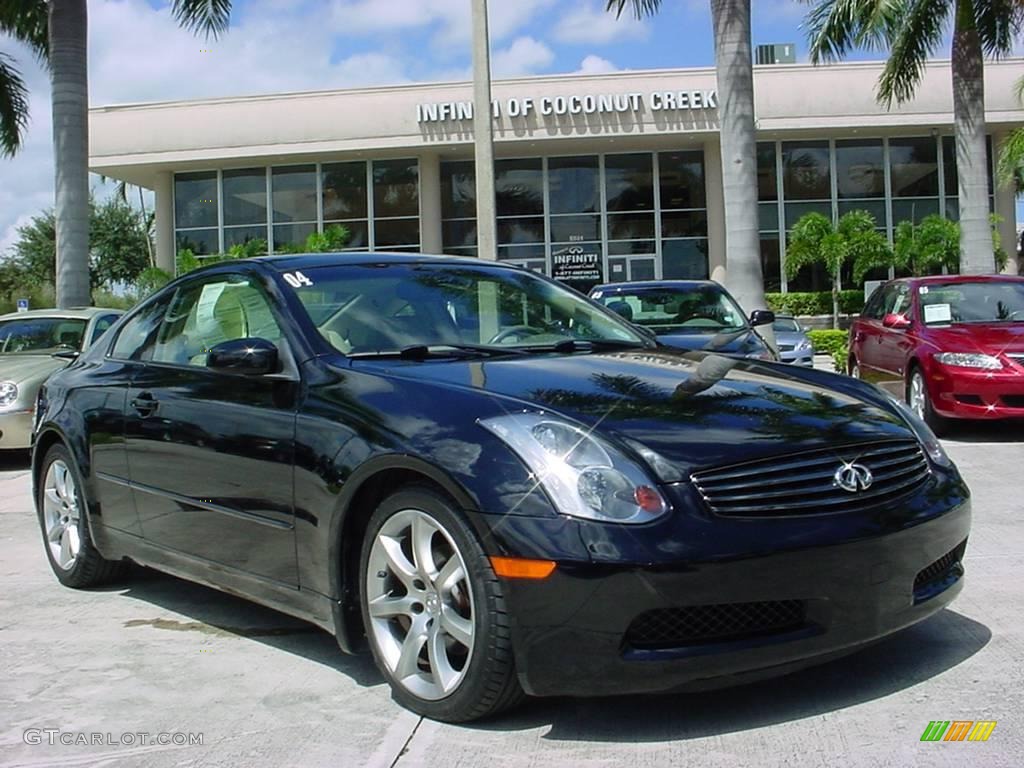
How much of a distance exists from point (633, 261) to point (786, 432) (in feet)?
92.3

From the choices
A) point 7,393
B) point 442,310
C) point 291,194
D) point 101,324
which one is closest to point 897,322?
point 442,310

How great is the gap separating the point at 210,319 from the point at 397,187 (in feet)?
90.8

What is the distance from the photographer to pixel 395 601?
3598mm

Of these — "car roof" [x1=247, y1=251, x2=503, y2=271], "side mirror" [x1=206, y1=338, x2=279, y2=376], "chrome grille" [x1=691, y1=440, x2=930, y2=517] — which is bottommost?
"chrome grille" [x1=691, y1=440, x2=930, y2=517]

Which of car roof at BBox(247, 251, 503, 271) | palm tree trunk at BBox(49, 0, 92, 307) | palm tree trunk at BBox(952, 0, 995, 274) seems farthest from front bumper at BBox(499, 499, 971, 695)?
palm tree trunk at BBox(952, 0, 995, 274)

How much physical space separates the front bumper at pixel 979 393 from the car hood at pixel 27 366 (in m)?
7.70

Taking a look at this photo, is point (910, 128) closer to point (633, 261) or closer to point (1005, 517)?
point (633, 261)

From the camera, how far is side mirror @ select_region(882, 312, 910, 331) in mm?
10508

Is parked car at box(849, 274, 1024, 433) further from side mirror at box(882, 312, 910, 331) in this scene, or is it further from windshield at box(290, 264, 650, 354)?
windshield at box(290, 264, 650, 354)

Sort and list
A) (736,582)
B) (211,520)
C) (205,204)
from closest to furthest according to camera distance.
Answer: (736,582), (211,520), (205,204)

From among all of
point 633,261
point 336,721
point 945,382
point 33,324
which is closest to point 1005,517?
point 945,382

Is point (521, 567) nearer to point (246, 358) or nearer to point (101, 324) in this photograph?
point (246, 358)

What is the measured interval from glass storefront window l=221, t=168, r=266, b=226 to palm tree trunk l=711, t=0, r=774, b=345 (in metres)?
21.1

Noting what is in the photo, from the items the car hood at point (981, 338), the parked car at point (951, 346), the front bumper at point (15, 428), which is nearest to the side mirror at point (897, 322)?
the parked car at point (951, 346)
